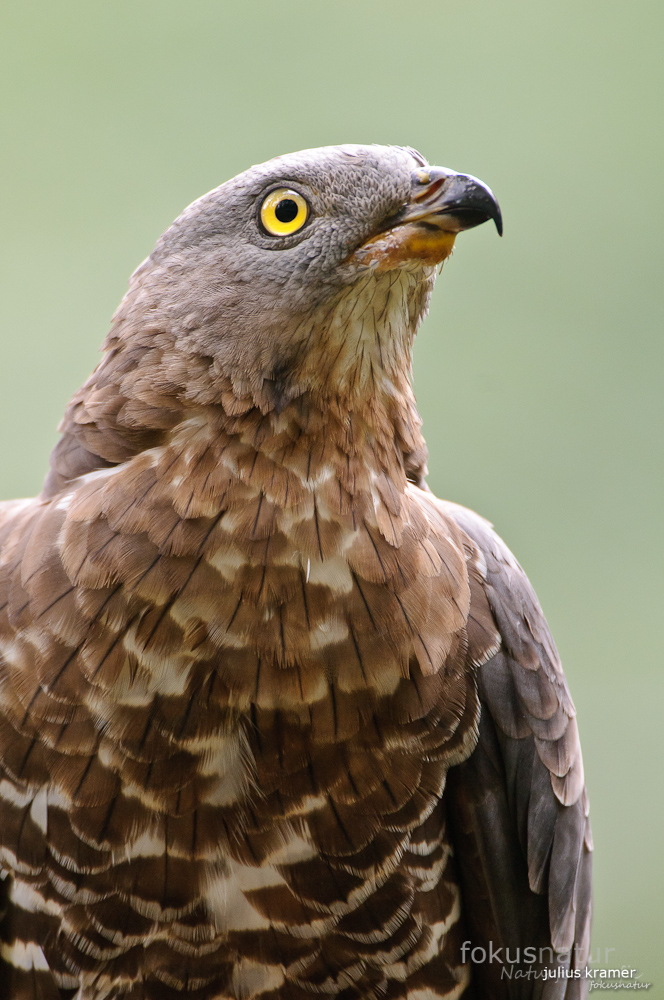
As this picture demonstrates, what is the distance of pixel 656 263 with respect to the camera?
426 centimetres

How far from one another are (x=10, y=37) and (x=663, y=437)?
343cm

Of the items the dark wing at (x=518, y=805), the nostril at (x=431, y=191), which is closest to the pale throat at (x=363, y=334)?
the nostril at (x=431, y=191)

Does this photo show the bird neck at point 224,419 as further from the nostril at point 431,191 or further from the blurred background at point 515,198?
the blurred background at point 515,198

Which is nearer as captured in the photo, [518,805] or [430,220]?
[430,220]

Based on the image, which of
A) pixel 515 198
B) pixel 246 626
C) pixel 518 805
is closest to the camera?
pixel 246 626

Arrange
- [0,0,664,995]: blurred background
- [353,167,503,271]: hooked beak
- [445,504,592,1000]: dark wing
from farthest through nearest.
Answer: [0,0,664,995]: blurred background < [445,504,592,1000]: dark wing < [353,167,503,271]: hooked beak

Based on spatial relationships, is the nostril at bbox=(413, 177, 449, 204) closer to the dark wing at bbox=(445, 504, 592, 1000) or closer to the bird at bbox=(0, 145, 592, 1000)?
the bird at bbox=(0, 145, 592, 1000)

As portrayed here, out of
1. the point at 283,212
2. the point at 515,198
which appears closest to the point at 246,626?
the point at 283,212

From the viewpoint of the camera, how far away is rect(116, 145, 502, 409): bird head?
163 cm

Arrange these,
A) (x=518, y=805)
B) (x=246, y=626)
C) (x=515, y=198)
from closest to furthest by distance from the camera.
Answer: (x=246, y=626), (x=518, y=805), (x=515, y=198)

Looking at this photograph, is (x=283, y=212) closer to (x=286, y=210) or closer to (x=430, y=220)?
(x=286, y=210)

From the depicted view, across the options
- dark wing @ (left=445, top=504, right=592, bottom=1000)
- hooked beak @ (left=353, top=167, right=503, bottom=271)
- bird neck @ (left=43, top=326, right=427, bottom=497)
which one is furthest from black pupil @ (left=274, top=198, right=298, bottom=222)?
dark wing @ (left=445, top=504, right=592, bottom=1000)

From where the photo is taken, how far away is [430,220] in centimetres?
162

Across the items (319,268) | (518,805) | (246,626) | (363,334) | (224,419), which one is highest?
(319,268)
